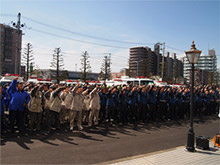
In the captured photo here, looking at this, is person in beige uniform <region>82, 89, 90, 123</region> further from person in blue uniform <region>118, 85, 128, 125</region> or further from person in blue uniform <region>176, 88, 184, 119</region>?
person in blue uniform <region>176, 88, 184, 119</region>

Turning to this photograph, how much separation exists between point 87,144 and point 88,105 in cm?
313

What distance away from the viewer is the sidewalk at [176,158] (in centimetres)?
512

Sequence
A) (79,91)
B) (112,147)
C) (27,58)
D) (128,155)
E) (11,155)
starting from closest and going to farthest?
(11,155), (128,155), (112,147), (79,91), (27,58)

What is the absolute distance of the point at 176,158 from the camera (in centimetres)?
549

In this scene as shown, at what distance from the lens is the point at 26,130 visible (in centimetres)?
816

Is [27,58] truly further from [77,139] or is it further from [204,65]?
[204,65]

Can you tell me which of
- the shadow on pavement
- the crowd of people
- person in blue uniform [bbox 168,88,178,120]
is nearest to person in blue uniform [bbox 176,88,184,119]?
the crowd of people

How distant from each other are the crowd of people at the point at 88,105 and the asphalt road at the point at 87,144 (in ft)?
2.95

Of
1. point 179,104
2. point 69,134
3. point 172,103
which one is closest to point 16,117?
point 69,134

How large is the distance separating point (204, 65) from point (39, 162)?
494 feet

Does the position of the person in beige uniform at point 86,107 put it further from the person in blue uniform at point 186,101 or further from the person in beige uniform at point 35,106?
the person in blue uniform at point 186,101

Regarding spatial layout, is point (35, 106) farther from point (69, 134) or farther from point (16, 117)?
point (69, 134)

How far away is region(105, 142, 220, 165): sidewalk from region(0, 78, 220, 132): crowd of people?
4.13m

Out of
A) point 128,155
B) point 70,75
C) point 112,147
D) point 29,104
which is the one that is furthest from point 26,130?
point 70,75
